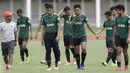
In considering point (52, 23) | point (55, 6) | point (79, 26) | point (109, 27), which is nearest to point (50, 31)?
point (52, 23)

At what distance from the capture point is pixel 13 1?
47.9 metres

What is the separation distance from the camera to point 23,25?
1795 cm

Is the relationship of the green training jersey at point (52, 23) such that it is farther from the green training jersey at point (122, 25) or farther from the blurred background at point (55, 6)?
the blurred background at point (55, 6)

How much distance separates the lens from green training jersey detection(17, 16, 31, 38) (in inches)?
703

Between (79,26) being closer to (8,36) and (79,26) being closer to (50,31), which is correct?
(50,31)

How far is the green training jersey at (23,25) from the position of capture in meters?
17.9

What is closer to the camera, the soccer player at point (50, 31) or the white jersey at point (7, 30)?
the soccer player at point (50, 31)

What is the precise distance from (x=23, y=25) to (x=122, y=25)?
4.63 m

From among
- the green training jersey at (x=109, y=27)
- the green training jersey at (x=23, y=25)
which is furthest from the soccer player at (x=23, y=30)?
the green training jersey at (x=109, y=27)

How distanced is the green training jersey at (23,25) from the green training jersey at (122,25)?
4.28 meters

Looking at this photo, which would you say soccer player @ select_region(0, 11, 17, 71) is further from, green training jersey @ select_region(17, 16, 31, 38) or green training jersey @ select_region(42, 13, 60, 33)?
green training jersey @ select_region(17, 16, 31, 38)

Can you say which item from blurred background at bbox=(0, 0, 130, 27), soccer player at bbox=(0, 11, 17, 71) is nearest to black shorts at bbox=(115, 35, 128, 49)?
soccer player at bbox=(0, 11, 17, 71)

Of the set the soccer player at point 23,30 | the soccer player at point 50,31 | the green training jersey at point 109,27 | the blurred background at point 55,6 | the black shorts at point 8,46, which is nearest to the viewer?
the soccer player at point 50,31

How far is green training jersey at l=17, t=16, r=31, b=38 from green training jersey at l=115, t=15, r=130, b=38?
4279 mm
